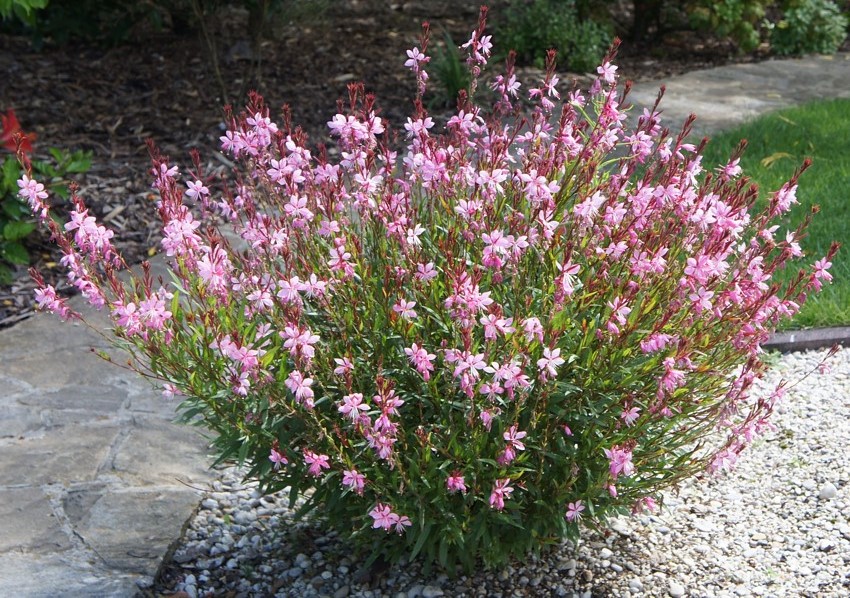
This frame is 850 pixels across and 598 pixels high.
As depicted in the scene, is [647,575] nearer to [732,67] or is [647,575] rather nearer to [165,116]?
[165,116]

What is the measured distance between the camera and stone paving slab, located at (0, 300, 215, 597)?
3.15 m

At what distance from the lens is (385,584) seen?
320 cm

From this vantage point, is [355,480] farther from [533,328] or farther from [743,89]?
[743,89]

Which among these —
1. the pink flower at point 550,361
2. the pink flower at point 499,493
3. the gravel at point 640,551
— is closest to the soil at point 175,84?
the gravel at point 640,551

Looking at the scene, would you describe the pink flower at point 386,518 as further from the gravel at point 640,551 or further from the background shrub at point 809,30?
the background shrub at point 809,30

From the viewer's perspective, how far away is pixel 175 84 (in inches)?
304

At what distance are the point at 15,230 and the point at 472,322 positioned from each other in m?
3.38

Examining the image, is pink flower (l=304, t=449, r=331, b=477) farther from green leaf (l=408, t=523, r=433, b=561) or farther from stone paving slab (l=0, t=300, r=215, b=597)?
stone paving slab (l=0, t=300, r=215, b=597)

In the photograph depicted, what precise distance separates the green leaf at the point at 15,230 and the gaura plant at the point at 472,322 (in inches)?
94.9

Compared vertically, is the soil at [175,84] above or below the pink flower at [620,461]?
below

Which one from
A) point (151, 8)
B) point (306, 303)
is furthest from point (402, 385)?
point (151, 8)

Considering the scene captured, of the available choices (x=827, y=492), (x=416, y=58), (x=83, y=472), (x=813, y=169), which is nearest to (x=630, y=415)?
(x=416, y=58)

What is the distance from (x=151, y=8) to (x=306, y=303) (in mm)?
5711

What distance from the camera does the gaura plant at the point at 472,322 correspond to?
2627 mm
